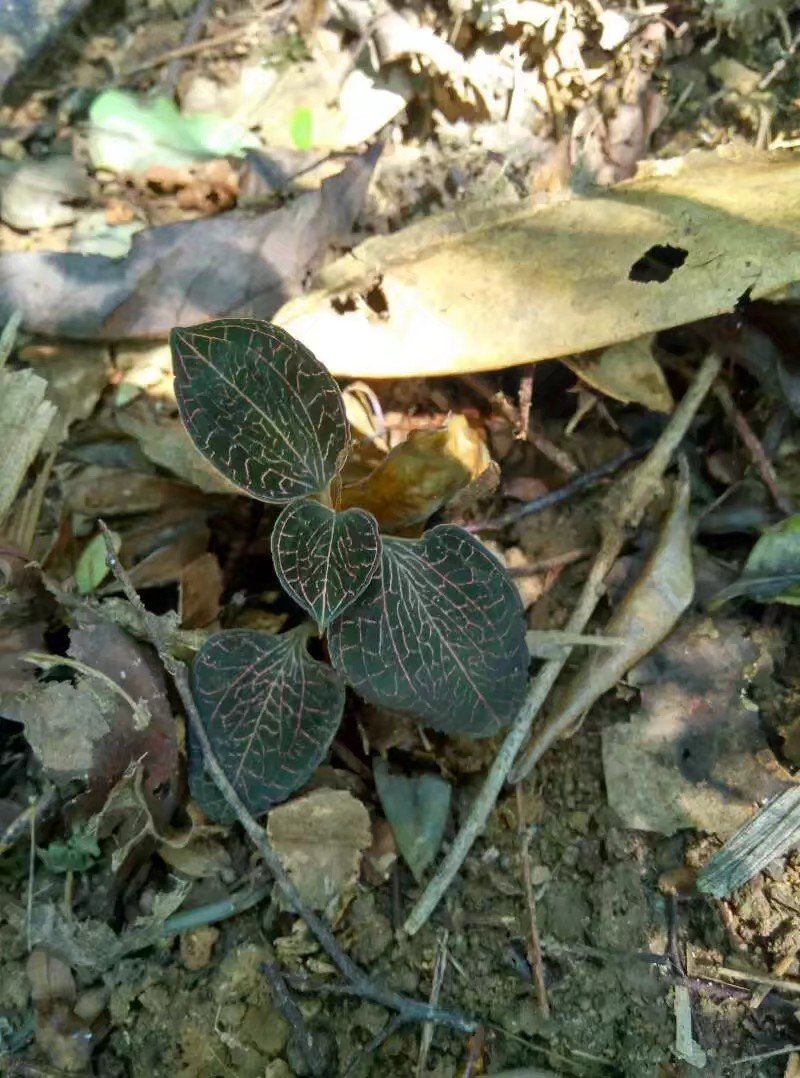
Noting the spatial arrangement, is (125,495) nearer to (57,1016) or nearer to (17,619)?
(17,619)

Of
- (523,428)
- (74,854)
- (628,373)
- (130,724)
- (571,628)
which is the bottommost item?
(74,854)

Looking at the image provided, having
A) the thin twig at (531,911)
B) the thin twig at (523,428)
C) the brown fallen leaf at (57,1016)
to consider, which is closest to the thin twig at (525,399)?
the thin twig at (523,428)

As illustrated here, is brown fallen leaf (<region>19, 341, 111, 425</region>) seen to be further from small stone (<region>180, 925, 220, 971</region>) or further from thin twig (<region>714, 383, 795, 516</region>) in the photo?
thin twig (<region>714, 383, 795, 516</region>)

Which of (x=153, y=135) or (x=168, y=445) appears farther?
(x=153, y=135)

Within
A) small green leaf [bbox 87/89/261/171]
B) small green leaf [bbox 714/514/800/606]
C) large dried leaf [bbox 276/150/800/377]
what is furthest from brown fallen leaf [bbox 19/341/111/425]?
small green leaf [bbox 714/514/800/606]

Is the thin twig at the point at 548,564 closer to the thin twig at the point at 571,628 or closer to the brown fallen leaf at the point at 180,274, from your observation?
the thin twig at the point at 571,628

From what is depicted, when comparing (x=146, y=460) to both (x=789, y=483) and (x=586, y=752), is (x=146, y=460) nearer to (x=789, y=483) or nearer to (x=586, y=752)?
(x=586, y=752)

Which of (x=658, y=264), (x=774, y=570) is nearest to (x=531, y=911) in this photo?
(x=774, y=570)
